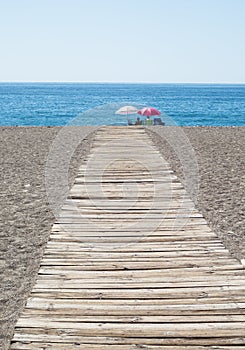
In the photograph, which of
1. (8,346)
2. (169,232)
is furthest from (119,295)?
(169,232)

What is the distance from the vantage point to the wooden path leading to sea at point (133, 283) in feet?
11.8

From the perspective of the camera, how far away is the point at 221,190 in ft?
29.7

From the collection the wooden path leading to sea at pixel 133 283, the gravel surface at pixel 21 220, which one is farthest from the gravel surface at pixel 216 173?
the gravel surface at pixel 21 220

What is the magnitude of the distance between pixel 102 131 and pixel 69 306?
14.0 m

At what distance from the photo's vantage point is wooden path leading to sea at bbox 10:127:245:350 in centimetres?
→ 359

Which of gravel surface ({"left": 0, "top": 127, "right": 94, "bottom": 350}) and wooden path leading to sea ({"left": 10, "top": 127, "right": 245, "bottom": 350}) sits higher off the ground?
wooden path leading to sea ({"left": 10, "top": 127, "right": 245, "bottom": 350})

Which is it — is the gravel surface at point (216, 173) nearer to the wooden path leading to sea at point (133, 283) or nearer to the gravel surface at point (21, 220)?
the wooden path leading to sea at point (133, 283)

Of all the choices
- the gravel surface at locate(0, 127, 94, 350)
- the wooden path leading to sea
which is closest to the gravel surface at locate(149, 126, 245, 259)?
the wooden path leading to sea

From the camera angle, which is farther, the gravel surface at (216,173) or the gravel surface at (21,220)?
the gravel surface at (216,173)

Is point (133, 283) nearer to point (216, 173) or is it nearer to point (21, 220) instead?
point (21, 220)

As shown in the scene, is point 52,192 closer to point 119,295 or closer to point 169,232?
point 169,232

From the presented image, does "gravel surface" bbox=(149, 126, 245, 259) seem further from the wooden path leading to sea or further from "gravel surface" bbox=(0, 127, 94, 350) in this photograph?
"gravel surface" bbox=(0, 127, 94, 350)

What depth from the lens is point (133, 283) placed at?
4.48m

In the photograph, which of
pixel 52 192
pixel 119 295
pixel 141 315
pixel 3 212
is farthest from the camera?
pixel 52 192
